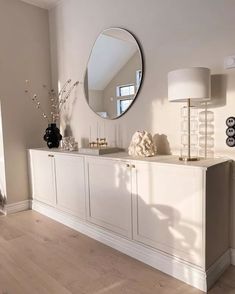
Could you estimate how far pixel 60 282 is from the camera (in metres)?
1.87

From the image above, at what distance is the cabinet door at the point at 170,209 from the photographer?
5.80 feet

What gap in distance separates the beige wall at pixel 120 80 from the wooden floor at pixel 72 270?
55.4 inches

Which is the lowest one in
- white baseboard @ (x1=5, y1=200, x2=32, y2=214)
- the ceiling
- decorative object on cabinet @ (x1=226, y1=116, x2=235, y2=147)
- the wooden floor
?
the wooden floor

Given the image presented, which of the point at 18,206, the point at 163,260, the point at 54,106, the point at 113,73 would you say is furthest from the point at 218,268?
the point at 54,106

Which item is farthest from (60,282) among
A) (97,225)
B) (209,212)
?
(209,212)

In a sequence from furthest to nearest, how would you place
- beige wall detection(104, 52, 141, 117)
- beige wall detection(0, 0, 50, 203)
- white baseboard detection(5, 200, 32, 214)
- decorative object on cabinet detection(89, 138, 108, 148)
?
white baseboard detection(5, 200, 32, 214) < beige wall detection(0, 0, 50, 203) < decorative object on cabinet detection(89, 138, 108, 148) < beige wall detection(104, 52, 141, 117)

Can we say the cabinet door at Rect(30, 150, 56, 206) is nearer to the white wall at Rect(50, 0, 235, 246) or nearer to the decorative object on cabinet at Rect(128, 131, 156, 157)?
the white wall at Rect(50, 0, 235, 246)

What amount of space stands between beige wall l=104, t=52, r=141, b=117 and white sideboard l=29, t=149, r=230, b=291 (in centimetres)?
66

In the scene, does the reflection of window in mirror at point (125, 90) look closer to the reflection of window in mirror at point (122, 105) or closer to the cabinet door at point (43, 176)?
the reflection of window in mirror at point (122, 105)

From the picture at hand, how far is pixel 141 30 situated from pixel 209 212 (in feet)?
5.83

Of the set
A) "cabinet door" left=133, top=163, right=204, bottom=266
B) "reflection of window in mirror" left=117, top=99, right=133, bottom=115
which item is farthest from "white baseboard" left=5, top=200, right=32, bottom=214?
"cabinet door" left=133, top=163, right=204, bottom=266

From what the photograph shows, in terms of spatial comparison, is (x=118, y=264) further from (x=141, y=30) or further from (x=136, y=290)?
(x=141, y=30)

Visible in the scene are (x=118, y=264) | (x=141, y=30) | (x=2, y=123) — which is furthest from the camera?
(x=2, y=123)

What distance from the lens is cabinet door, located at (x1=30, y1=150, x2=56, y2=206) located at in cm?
312
